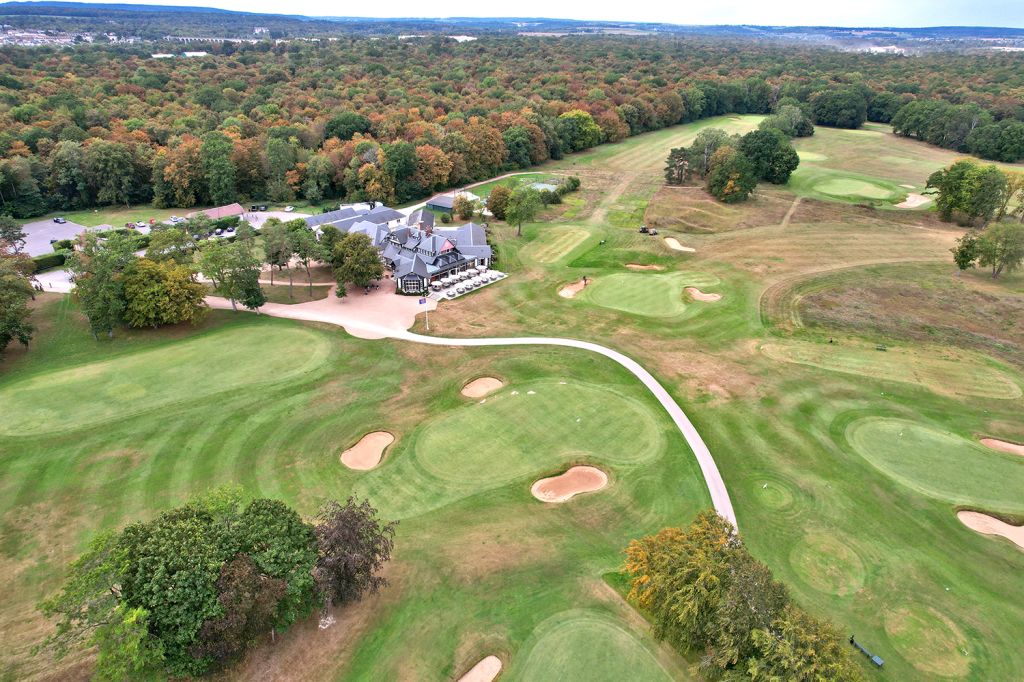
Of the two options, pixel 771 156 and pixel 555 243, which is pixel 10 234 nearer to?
pixel 555 243

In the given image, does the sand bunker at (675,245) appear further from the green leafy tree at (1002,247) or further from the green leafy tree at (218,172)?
the green leafy tree at (218,172)

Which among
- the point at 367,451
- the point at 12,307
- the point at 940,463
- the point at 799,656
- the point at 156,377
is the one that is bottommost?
the point at 156,377

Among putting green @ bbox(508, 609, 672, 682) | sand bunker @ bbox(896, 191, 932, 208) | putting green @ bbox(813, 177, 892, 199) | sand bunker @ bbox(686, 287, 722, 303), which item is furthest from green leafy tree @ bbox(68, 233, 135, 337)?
sand bunker @ bbox(896, 191, 932, 208)

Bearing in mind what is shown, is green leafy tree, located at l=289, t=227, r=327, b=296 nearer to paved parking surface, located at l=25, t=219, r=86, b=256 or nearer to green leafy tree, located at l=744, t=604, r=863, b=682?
paved parking surface, located at l=25, t=219, r=86, b=256

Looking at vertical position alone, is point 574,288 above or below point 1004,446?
below

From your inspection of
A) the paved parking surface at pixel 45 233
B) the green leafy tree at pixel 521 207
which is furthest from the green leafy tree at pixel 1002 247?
the paved parking surface at pixel 45 233

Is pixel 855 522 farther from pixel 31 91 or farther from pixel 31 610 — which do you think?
pixel 31 91

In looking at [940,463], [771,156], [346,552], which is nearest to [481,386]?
[346,552]

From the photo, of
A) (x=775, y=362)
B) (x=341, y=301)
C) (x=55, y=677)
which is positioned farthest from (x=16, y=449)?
(x=775, y=362)
